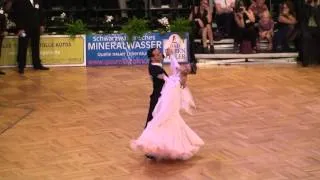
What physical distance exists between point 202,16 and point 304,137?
609cm

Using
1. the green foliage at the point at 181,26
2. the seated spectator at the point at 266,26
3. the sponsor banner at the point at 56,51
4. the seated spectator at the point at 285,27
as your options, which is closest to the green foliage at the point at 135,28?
the green foliage at the point at 181,26

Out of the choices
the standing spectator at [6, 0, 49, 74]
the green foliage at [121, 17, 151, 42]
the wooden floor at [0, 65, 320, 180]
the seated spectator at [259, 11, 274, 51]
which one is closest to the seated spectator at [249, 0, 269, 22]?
the seated spectator at [259, 11, 274, 51]

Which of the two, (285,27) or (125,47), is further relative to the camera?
(285,27)

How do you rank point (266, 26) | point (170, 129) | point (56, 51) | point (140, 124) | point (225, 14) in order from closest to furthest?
point (170, 129) → point (140, 124) → point (56, 51) → point (266, 26) → point (225, 14)

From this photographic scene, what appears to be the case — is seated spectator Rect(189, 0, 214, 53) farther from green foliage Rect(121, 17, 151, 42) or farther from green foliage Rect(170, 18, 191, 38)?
green foliage Rect(121, 17, 151, 42)

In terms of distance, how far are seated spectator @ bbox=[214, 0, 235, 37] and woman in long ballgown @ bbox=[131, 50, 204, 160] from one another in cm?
713

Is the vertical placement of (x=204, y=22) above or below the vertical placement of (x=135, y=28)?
above

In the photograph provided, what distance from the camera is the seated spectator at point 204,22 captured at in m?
14.5

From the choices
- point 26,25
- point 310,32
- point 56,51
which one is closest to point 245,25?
point 310,32

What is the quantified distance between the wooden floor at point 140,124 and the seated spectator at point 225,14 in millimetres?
1236

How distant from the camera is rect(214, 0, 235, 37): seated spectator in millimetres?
14859

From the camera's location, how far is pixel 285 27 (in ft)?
48.4

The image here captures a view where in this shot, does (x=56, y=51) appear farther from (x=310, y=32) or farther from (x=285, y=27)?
(x=310, y=32)

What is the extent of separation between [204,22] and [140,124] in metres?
5.33
